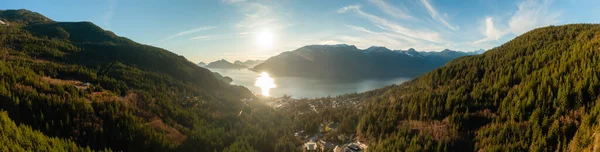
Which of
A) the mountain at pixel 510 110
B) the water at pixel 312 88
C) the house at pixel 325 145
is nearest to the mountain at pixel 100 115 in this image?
the house at pixel 325 145

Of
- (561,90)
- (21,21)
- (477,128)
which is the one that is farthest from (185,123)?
(21,21)

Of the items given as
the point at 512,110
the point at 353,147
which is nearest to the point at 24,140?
the point at 353,147

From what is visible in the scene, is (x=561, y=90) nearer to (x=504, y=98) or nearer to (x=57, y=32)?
(x=504, y=98)

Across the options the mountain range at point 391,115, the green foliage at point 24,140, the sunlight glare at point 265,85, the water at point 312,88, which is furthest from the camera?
the sunlight glare at point 265,85

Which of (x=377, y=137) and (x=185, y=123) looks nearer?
(x=377, y=137)

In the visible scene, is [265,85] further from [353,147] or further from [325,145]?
[353,147]

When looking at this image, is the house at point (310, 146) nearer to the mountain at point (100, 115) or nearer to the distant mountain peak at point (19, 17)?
the mountain at point (100, 115)

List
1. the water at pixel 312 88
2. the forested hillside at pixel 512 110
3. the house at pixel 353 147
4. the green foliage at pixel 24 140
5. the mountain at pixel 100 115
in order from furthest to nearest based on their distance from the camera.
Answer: the water at pixel 312 88
the house at pixel 353 147
the mountain at pixel 100 115
the forested hillside at pixel 512 110
the green foliage at pixel 24 140
